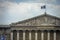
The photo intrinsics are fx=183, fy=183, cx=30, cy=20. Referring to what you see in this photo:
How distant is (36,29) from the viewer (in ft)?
54.9

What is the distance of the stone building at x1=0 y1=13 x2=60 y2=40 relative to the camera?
16656 millimetres

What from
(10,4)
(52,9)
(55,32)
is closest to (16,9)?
(10,4)

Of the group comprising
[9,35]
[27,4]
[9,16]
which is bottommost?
[9,35]

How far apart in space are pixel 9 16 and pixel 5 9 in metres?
0.63

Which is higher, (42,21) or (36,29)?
(42,21)

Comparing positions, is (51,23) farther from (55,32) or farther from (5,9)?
Result: (5,9)

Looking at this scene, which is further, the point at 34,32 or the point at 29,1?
the point at 34,32

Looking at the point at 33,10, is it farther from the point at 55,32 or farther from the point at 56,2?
the point at 55,32

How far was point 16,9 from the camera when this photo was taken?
14641 millimetres

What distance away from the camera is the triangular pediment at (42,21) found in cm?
1672

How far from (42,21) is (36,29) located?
3.03 ft

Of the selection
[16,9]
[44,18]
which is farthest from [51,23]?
Answer: [16,9]

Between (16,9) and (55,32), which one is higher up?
(16,9)

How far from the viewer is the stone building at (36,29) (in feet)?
54.6
